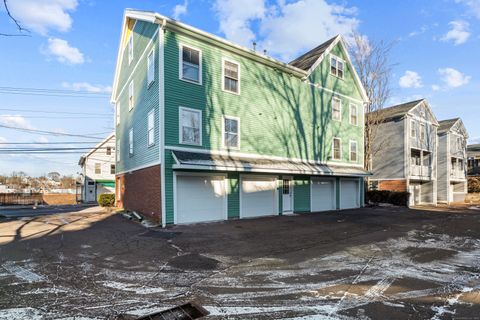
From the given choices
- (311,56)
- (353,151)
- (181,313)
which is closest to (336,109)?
(353,151)

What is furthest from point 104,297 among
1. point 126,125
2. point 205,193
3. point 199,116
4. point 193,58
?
point 126,125

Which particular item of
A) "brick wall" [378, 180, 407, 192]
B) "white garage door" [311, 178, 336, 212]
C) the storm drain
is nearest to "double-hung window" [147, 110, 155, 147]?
the storm drain

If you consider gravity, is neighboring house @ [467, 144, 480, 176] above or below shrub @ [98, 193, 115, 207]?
above

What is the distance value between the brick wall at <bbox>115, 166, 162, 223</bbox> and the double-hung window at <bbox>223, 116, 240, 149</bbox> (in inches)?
141

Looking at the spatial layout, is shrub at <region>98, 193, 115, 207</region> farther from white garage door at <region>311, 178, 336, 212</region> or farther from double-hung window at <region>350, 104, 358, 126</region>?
double-hung window at <region>350, 104, 358, 126</region>

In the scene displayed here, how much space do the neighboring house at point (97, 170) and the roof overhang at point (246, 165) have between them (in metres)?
26.3

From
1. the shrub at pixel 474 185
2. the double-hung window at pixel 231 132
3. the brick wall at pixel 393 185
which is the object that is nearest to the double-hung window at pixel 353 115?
the brick wall at pixel 393 185

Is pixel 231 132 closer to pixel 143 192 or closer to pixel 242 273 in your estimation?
pixel 143 192

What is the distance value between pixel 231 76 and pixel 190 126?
3.57 m

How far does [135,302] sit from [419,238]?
9.50 meters

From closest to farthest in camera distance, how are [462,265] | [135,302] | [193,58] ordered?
[135,302] → [462,265] → [193,58]

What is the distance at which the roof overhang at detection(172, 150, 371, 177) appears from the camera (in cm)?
1177

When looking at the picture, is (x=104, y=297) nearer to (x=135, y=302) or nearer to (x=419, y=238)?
(x=135, y=302)

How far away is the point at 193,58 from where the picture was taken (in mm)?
13180
